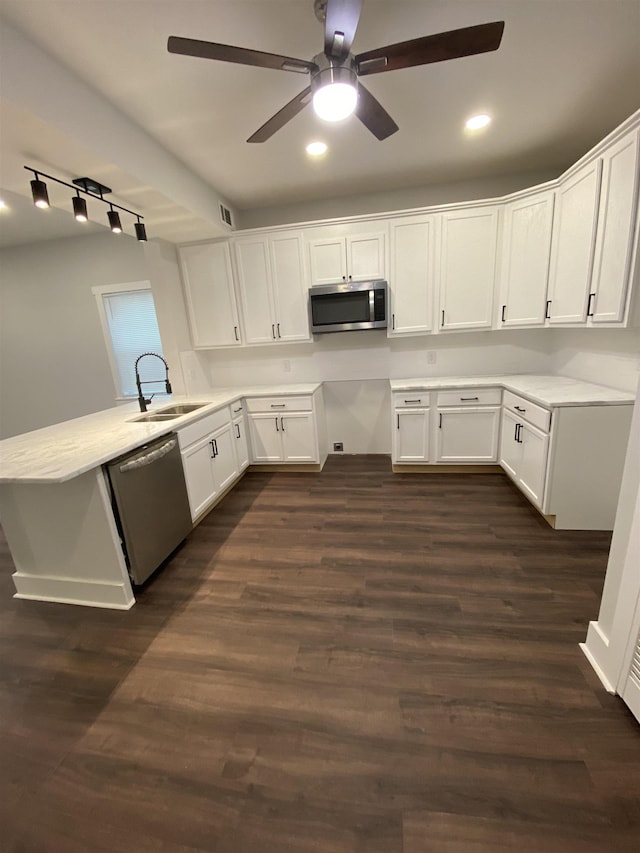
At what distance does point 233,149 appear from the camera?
251 centimetres

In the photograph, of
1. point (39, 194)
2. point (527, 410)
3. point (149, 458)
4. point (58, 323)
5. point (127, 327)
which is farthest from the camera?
point (58, 323)

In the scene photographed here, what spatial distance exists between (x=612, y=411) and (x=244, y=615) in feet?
8.64

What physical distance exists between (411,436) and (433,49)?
2.65 meters

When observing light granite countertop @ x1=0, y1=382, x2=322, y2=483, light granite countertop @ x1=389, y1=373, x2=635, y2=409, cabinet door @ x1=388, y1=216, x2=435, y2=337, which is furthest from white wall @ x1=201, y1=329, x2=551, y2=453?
light granite countertop @ x1=0, y1=382, x2=322, y2=483

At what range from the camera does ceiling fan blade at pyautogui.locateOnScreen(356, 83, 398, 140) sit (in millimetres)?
1601

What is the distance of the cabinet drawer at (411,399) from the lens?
3311mm

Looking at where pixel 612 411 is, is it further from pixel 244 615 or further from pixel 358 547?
pixel 244 615

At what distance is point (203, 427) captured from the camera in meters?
2.85

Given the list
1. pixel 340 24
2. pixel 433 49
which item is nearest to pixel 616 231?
pixel 433 49

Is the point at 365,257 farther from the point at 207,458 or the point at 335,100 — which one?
the point at 207,458

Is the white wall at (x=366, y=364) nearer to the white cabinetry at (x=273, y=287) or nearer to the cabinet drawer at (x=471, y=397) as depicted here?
the white cabinetry at (x=273, y=287)

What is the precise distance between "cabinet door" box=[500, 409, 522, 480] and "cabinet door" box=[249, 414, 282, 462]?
7.12 feet

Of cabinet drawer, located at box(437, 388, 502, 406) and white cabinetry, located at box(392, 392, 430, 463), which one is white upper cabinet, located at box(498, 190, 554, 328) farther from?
white cabinetry, located at box(392, 392, 430, 463)

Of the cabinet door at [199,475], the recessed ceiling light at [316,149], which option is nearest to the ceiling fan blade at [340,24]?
the recessed ceiling light at [316,149]
